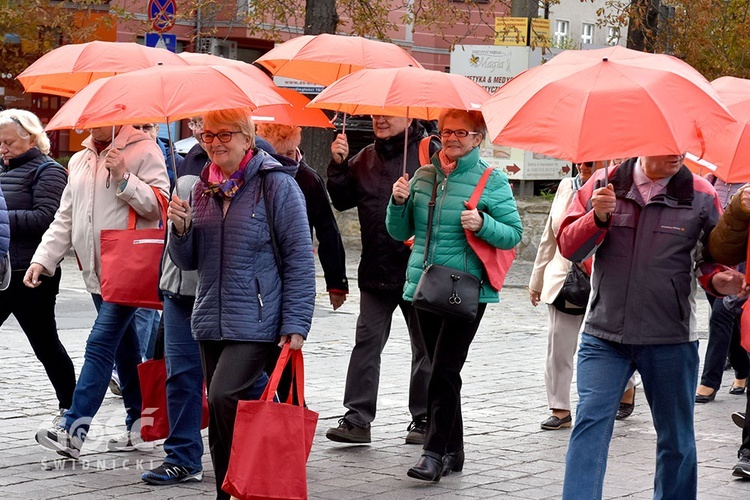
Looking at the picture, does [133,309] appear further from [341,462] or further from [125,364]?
[341,462]

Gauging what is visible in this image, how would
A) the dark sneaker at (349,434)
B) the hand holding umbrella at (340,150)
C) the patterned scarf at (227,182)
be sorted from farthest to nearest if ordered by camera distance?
the hand holding umbrella at (340,150) < the dark sneaker at (349,434) < the patterned scarf at (227,182)

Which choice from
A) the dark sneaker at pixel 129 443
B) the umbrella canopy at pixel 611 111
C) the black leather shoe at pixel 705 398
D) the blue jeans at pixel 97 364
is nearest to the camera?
the umbrella canopy at pixel 611 111

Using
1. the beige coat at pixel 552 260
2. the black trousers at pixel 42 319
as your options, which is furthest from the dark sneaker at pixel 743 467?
the black trousers at pixel 42 319

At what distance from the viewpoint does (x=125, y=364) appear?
773cm

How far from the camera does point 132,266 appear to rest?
701 cm

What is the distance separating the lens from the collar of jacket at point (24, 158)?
7.94 m

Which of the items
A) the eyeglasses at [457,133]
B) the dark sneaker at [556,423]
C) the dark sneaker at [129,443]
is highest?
the eyeglasses at [457,133]

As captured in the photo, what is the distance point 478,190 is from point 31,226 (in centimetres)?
268

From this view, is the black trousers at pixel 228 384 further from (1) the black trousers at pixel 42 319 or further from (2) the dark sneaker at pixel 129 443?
(1) the black trousers at pixel 42 319

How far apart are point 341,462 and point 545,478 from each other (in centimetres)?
111

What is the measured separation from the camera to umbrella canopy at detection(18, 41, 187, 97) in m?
8.25

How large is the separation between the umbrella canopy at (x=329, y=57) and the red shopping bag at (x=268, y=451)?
3.43m

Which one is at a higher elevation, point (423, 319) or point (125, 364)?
point (423, 319)

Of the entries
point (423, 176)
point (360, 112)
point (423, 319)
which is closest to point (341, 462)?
point (423, 319)
